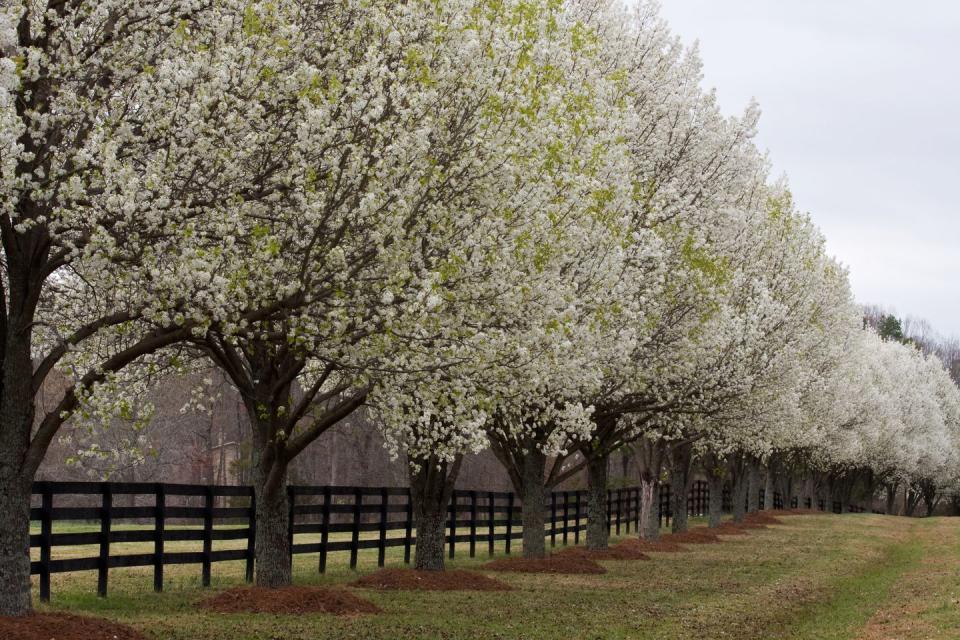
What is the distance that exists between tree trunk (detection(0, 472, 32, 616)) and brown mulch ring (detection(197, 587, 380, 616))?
12.7ft

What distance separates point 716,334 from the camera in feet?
83.0

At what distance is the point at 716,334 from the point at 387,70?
1520cm

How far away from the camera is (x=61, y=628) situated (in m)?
11.3

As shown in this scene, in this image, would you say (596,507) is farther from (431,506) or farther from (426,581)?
(426,581)

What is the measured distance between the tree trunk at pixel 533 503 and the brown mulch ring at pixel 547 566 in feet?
2.10

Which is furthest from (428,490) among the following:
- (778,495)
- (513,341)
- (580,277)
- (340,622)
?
(778,495)

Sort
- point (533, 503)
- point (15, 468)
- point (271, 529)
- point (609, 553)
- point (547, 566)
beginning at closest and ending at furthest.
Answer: point (15, 468)
point (271, 529)
point (547, 566)
point (533, 503)
point (609, 553)

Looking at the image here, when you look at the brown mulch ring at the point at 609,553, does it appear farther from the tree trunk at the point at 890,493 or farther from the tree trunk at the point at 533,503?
the tree trunk at the point at 890,493

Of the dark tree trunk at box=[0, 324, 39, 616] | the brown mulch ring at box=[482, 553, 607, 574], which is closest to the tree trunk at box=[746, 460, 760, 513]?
the brown mulch ring at box=[482, 553, 607, 574]

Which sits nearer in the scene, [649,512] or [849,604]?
[849,604]

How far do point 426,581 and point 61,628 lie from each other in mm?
9692

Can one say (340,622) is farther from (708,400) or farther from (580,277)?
(708,400)

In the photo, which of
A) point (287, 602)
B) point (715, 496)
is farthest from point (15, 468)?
point (715, 496)

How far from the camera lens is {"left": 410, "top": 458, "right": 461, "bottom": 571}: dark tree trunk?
21.7 m
